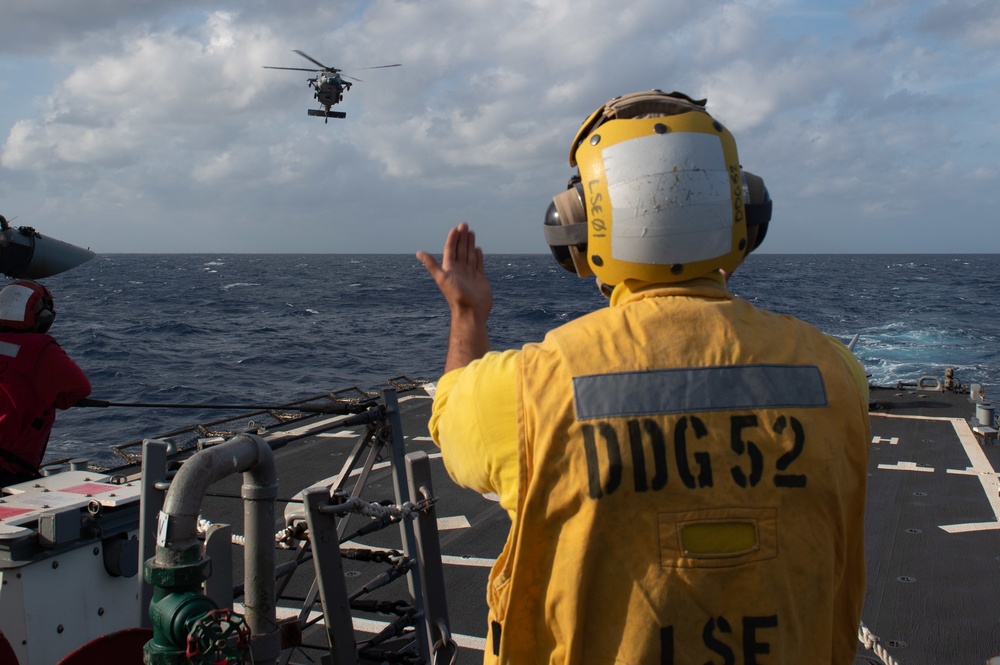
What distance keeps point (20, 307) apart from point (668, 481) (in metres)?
5.53

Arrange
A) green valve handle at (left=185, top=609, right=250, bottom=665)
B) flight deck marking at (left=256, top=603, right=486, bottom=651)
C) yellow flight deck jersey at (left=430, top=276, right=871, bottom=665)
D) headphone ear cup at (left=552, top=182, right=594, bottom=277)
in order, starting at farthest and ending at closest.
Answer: flight deck marking at (left=256, top=603, right=486, bottom=651) < green valve handle at (left=185, top=609, right=250, bottom=665) < headphone ear cup at (left=552, top=182, right=594, bottom=277) < yellow flight deck jersey at (left=430, top=276, right=871, bottom=665)

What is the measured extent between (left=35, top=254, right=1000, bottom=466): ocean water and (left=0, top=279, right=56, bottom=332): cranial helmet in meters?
15.2

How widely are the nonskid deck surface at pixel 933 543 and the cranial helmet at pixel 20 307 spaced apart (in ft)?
19.2

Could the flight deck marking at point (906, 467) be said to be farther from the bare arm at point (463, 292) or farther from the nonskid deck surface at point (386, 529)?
the bare arm at point (463, 292)

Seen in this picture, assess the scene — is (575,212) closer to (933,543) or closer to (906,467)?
(933,543)

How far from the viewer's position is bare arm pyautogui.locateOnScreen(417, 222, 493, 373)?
84.2 inches

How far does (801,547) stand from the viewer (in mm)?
1728

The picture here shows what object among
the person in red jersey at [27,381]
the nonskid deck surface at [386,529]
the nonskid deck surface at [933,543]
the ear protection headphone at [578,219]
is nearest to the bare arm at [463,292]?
the ear protection headphone at [578,219]

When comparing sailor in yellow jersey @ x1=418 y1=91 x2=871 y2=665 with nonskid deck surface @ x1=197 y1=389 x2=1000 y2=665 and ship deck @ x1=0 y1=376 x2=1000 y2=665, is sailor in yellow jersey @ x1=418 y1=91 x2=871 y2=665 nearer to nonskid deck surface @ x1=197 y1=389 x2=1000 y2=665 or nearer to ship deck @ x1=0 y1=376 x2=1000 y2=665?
ship deck @ x1=0 y1=376 x2=1000 y2=665

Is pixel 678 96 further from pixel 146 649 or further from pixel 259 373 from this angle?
pixel 259 373

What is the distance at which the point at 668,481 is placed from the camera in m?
1.67

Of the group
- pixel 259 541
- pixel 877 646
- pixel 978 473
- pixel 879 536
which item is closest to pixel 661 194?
pixel 259 541

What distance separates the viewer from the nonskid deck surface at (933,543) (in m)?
6.01

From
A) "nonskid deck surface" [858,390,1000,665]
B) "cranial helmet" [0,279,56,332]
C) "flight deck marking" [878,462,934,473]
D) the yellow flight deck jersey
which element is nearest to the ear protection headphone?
the yellow flight deck jersey
